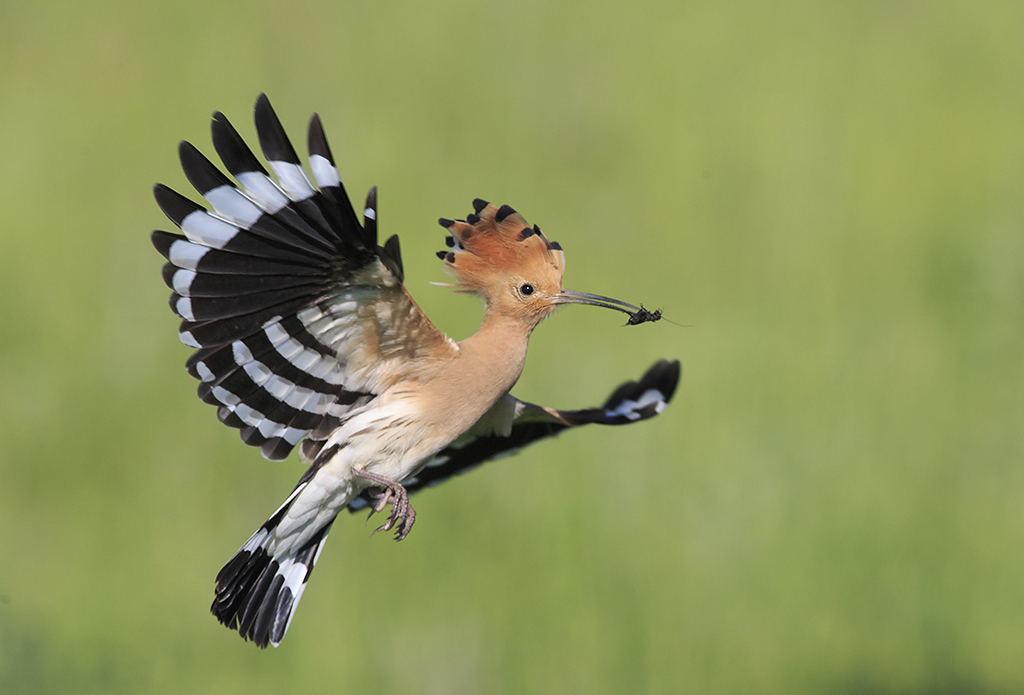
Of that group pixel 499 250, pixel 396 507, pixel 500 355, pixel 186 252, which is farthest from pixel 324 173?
pixel 396 507

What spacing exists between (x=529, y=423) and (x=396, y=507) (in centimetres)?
81

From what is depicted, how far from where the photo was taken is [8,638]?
3920 mm

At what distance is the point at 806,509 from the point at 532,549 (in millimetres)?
1037

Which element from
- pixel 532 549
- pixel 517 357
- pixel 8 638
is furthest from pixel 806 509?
pixel 8 638

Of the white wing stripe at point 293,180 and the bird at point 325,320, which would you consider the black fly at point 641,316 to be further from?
the white wing stripe at point 293,180

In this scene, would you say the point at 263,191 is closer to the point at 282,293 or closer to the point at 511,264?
the point at 282,293

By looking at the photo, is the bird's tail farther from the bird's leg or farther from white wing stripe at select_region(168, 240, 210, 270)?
white wing stripe at select_region(168, 240, 210, 270)

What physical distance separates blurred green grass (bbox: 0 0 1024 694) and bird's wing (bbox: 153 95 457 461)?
165 centimetres

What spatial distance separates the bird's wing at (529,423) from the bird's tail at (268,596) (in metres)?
0.36

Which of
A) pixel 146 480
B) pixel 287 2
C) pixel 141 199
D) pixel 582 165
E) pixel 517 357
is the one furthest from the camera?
pixel 287 2

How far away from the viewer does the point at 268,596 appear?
9.16 ft

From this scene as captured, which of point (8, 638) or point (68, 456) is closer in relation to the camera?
point (8, 638)

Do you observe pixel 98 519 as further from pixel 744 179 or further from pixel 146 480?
pixel 744 179

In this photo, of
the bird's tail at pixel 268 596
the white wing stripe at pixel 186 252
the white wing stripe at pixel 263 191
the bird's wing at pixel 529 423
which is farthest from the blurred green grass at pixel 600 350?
the white wing stripe at pixel 263 191
